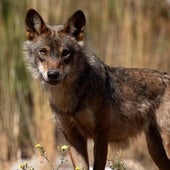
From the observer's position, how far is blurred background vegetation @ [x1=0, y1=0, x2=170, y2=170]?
9797mm

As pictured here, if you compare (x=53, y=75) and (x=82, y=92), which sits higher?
(x=53, y=75)

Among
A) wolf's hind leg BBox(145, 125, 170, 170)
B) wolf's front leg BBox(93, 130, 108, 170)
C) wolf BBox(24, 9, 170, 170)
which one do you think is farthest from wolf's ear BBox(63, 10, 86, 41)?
wolf's hind leg BBox(145, 125, 170, 170)

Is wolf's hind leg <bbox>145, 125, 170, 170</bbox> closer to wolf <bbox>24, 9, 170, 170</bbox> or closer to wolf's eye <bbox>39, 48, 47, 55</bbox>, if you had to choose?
wolf <bbox>24, 9, 170, 170</bbox>

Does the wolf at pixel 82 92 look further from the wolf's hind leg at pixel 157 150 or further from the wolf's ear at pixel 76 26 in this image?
the wolf's hind leg at pixel 157 150

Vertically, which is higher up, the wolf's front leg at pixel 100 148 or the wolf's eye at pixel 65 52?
the wolf's eye at pixel 65 52

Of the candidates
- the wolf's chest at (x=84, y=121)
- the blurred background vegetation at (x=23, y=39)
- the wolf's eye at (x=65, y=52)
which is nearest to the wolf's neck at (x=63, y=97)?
the wolf's chest at (x=84, y=121)

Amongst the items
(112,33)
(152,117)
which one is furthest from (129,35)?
(152,117)

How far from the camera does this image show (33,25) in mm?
6582

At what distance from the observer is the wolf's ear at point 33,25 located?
21.4 ft

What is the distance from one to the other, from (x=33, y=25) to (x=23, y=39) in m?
3.46

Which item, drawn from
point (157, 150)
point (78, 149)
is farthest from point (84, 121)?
point (157, 150)

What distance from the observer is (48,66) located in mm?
6086

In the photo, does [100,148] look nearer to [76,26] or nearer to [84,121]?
[84,121]

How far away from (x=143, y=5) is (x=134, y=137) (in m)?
3.47
